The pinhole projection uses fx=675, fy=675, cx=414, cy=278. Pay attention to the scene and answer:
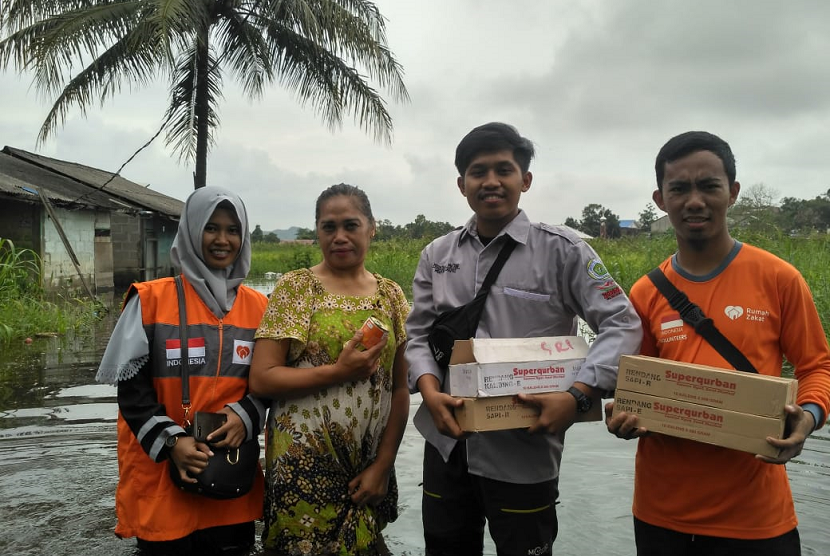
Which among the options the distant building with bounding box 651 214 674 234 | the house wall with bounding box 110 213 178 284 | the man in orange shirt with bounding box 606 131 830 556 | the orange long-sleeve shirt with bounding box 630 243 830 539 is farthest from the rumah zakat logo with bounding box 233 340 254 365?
the house wall with bounding box 110 213 178 284

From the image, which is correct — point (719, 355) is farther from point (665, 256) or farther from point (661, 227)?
point (661, 227)

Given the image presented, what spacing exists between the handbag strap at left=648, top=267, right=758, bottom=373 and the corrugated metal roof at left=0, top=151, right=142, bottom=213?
12.8 metres

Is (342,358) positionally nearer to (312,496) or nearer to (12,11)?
(312,496)

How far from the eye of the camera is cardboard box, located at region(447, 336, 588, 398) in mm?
2016

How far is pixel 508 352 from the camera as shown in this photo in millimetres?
2057

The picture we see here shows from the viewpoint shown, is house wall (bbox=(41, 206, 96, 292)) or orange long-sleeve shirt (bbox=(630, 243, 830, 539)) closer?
orange long-sleeve shirt (bbox=(630, 243, 830, 539))

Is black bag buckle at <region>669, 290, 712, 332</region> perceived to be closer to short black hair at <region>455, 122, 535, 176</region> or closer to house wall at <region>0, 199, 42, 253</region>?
short black hair at <region>455, 122, 535, 176</region>

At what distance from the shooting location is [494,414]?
2.04 m

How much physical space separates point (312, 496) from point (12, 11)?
38.2 ft

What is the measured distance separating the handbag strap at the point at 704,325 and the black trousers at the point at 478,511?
2.32ft

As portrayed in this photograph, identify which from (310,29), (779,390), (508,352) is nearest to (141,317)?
(508,352)

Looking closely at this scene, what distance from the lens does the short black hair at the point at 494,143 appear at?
2.33 metres

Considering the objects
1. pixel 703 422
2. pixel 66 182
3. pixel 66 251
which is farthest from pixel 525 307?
pixel 66 182

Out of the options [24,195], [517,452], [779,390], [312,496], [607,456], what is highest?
[24,195]
